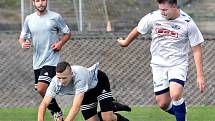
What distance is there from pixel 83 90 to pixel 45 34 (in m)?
2.13

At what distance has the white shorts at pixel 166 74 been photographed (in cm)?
978

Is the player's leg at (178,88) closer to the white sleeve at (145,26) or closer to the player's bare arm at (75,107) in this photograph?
the white sleeve at (145,26)

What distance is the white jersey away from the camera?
32.1 feet

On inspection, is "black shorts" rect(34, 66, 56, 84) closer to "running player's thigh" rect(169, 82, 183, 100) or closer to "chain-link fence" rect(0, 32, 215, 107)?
"running player's thigh" rect(169, 82, 183, 100)

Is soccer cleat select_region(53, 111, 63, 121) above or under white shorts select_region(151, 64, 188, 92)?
under

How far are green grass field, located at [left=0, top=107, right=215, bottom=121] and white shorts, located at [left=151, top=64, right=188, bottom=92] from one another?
2197 millimetres

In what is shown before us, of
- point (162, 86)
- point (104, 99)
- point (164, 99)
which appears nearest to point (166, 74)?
point (162, 86)

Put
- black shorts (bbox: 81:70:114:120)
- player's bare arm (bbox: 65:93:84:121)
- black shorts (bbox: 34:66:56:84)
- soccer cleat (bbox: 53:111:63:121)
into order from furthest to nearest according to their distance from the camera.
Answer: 1. black shorts (bbox: 34:66:56:84)
2. soccer cleat (bbox: 53:111:63:121)
3. black shorts (bbox: 81:70:114:120)
4. player's bare arm (bbox: 65:93:84:121)

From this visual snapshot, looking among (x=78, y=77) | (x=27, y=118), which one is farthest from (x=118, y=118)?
(x=27, y=118)

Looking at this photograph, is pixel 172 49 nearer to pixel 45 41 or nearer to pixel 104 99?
pixel 104 99

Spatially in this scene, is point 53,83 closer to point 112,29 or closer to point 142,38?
point 142,38

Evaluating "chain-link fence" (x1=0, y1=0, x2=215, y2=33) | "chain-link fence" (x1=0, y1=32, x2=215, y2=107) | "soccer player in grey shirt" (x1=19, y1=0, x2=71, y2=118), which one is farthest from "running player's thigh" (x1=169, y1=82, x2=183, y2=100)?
"chain-link fence" (x1=0, y1=0, x2=215, y2=33)

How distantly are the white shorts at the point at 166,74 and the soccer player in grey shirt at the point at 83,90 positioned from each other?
77 cm

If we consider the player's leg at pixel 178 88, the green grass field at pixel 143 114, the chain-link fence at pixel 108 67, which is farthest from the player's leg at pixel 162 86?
the chain-link fence at pixel 108 67
